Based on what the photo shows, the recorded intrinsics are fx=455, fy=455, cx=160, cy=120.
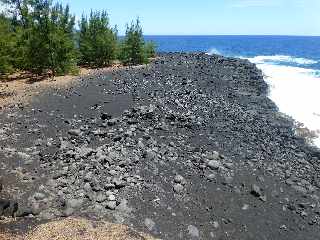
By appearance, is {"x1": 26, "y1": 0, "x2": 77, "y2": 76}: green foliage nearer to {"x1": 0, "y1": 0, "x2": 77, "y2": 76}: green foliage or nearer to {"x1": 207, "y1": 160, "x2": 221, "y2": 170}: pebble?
{"x1": 0, "y1": 0, "x2": 77, "y2": 76}: green foliage

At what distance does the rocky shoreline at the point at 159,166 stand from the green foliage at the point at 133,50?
15286 mm

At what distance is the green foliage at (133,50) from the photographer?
45.1 m

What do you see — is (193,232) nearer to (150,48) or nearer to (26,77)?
(26,77)

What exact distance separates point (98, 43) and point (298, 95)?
18997 millimetres

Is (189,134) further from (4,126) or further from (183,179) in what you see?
(4,126)

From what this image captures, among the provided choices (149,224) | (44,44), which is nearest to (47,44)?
(44,44)

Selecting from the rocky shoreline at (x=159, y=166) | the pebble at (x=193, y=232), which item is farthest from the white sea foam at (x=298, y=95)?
the pebble at (x=193, y=232)

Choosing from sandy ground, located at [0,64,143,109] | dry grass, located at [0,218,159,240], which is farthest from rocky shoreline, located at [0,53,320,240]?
sandy ground, located at [0,64,143,109]

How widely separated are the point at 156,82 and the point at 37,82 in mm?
8656

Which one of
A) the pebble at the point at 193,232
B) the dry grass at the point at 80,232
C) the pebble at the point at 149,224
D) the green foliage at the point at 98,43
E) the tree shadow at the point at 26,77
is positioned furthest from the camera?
the green foliage at the point at 98,43

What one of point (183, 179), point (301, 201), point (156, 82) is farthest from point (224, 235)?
point (156, 82)

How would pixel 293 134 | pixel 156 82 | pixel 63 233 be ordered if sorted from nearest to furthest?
pixel 63 233 → pixel 293 134 → pixel 156 82

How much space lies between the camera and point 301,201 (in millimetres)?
18672

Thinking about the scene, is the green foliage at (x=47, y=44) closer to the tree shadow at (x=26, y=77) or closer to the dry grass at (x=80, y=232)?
the tree shadow at (x=26, y=77)
